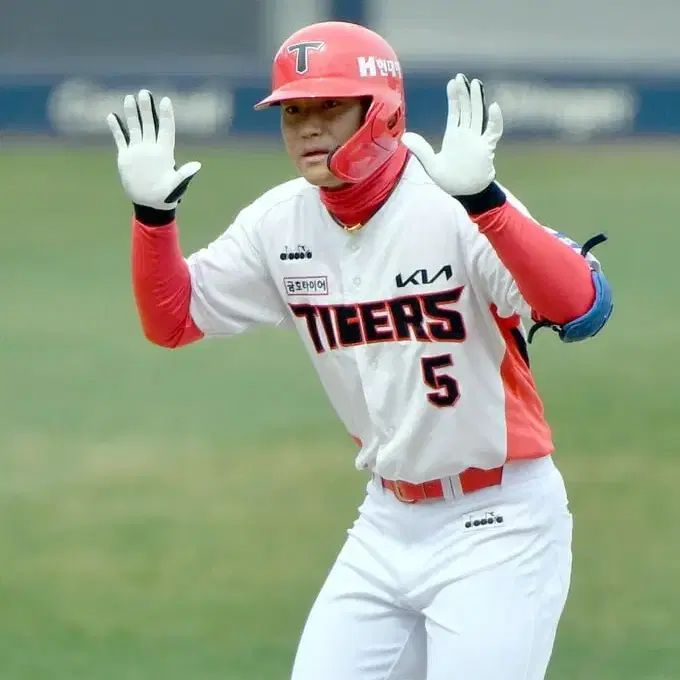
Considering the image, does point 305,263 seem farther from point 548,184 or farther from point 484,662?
point 548,184

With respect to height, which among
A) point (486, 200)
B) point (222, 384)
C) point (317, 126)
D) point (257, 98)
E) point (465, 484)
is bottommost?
point (465, 484)

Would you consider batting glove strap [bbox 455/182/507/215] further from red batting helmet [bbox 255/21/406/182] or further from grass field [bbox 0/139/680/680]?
grass field [bbox 0/139/680/680]

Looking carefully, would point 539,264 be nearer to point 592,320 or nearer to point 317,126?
point 592,320

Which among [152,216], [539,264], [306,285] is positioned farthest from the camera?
[152,216]

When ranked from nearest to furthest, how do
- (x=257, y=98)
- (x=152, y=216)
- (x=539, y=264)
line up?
(x=539, y=264) < (x=152, y=216) < (x=257, y=98)

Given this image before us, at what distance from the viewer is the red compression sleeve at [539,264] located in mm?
4121

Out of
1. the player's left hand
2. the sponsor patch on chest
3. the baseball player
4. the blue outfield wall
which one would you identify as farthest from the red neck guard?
the blue outfield wall

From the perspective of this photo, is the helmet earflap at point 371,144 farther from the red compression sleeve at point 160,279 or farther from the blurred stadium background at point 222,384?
the blurred stadium background at point 222,384

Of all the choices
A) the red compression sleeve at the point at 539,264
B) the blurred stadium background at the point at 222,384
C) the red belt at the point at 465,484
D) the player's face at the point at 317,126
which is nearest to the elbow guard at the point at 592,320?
the red compression sleeve at the point at 539,264

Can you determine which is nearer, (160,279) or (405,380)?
(405,380)

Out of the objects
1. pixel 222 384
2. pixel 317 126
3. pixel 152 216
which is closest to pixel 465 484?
pixel 317 126

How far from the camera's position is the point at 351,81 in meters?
4.57

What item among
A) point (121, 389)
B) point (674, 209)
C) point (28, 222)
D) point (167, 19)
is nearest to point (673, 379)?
point (121, 389)

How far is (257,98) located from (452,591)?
799 inches
